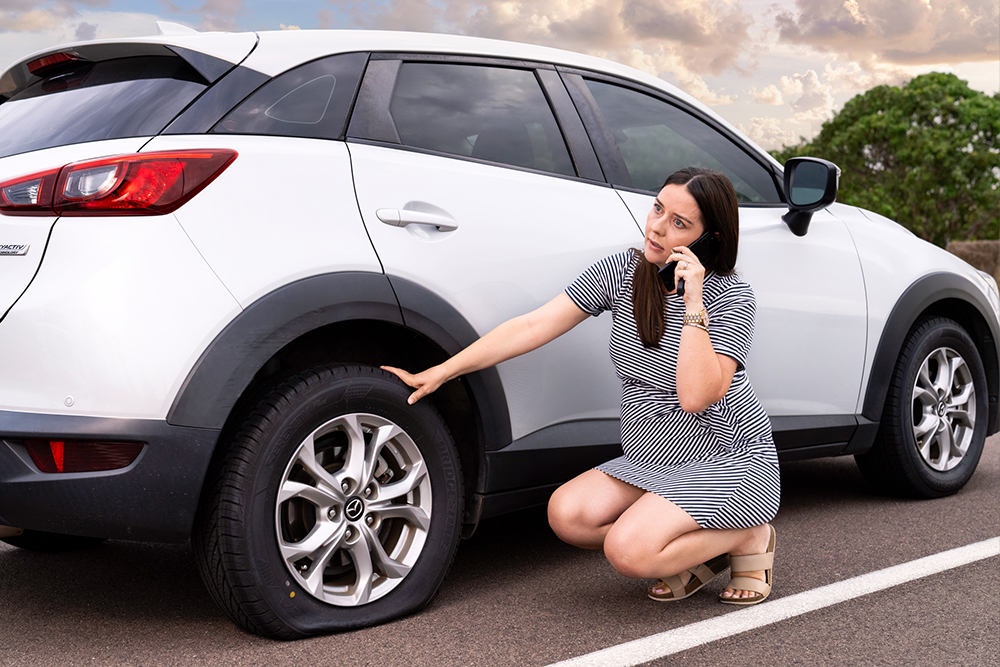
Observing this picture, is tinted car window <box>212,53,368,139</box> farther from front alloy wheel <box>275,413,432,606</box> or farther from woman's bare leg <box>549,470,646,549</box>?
woman's bare leg <box>549,470,646,549</box>

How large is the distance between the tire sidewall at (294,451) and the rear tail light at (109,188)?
567 millimetres

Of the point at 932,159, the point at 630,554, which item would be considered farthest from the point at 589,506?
the point at 932,159

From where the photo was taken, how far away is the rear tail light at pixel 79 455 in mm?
2295

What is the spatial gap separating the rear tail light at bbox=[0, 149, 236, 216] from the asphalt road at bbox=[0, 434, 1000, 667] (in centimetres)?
116

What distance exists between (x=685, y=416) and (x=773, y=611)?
64 cm

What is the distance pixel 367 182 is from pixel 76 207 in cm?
75

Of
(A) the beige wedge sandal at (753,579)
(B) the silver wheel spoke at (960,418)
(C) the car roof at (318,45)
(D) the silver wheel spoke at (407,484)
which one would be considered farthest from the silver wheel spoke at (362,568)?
(B) the silver wheel spoke at (960,418)

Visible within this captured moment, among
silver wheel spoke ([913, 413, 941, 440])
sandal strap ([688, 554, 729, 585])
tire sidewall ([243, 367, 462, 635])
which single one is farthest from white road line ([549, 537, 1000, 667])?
silver wheel spoke ([913, 413, 941, 440])

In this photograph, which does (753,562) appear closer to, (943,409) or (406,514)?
(406,514)

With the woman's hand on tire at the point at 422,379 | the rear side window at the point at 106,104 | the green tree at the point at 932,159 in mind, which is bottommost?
the green tree at the point at 932,159

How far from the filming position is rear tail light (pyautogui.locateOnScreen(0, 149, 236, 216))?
2330 mm

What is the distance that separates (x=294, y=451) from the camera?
2514mm

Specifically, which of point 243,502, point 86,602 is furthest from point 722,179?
point 86,602

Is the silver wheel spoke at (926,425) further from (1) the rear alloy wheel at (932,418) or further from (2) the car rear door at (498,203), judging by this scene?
(2) the car rear door at (498,203)
